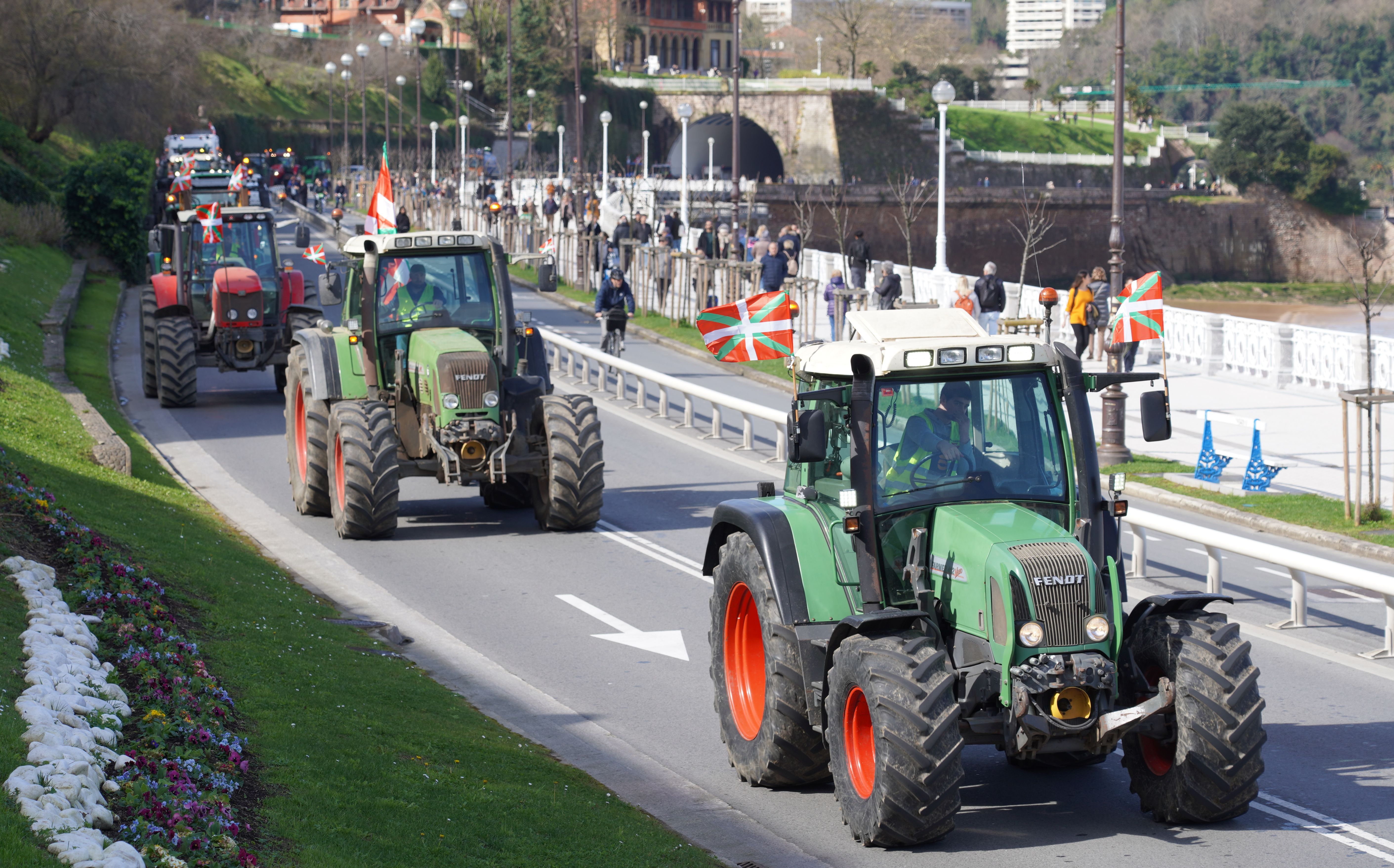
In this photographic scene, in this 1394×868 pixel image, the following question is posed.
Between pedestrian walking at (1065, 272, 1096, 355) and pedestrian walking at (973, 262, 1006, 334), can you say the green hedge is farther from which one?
pedestrian walking at (1065, 272, 1096, 355)

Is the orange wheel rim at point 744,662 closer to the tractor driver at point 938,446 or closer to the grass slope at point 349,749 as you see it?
the grass slope at point 349,749

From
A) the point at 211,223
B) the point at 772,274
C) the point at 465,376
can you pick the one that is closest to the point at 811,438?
the point at 465,376

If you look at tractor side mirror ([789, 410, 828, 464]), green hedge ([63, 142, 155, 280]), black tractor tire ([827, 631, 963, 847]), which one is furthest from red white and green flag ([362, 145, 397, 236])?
green hedge ([63, 142, 155, 280])

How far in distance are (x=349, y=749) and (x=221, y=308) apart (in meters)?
18.9

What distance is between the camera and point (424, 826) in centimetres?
768

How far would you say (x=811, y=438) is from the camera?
27.3 feet

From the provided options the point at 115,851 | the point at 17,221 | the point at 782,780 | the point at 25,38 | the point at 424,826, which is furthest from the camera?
the point at 25,38

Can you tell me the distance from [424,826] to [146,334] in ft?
69.1

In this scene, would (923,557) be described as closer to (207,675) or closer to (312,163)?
(207,675)

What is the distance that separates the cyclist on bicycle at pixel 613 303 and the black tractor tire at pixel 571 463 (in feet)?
42.8

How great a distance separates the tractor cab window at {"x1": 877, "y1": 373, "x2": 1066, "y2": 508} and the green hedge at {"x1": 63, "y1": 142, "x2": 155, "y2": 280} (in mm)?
40920

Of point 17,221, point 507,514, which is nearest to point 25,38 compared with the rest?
point 17,221

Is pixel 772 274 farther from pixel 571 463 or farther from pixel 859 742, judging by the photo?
pixel 859 742

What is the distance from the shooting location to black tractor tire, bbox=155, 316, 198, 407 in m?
25.5
